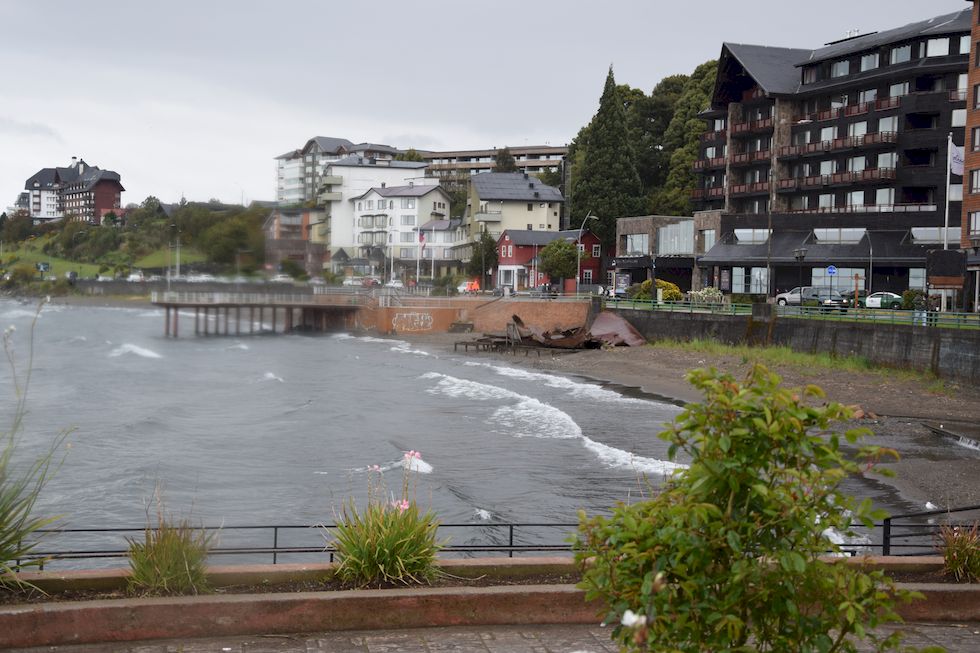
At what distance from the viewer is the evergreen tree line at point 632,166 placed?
331 feet

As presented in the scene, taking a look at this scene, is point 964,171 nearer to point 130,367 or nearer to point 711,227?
point 711,227

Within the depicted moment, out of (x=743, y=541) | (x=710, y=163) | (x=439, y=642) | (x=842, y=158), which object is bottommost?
(x=439, y=642)

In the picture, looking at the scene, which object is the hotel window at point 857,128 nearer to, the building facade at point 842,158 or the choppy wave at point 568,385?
the building facade at point 842,158

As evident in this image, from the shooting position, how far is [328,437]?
35.5 m

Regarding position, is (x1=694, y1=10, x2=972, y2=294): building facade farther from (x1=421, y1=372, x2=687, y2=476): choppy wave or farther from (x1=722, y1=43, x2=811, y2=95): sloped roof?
(x1=421, y1=372, x2=687, y2=476): choppy wave

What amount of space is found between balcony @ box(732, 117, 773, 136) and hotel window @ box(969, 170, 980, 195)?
107 feet

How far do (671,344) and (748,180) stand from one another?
99.0 ft

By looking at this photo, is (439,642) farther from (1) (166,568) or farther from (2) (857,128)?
(2) (857,128)

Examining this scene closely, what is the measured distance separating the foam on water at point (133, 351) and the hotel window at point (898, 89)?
196 ft

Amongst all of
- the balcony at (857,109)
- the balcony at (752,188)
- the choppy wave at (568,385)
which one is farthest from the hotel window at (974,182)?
the balcony at (752,188)

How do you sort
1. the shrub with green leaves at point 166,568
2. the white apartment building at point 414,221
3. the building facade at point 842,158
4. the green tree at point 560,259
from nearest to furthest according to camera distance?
the shrub with green leaves at point 166,568 < the building facade at point 842,158 < the green tree at point 560,259 < the white apartment building at point 414,221

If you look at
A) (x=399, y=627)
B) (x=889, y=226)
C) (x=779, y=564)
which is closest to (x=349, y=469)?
(x=399, y=627)

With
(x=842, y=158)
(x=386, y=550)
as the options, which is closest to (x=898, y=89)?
(x=842, y=158)

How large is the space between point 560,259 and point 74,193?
74.7 metres
